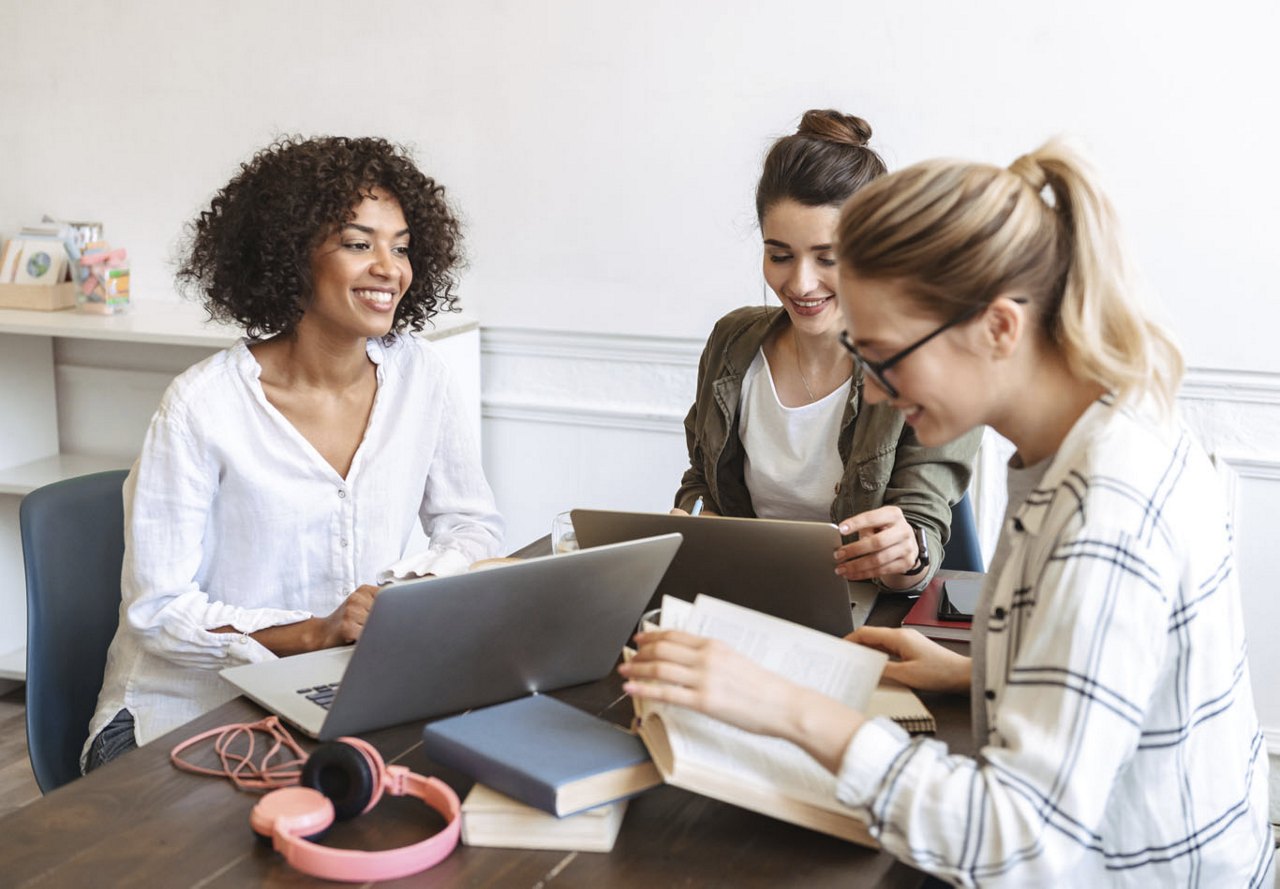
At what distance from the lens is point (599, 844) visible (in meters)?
1.06

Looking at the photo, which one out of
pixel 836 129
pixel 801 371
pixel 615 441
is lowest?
pixel 615 441

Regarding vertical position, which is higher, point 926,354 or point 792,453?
point 926,354

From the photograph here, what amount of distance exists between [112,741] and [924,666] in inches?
41.6

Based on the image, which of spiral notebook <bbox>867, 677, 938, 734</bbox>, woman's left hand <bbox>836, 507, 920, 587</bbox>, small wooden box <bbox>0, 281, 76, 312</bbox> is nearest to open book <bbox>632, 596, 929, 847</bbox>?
spiral notebook <bbox>867, 677, 938, 734</bbox>

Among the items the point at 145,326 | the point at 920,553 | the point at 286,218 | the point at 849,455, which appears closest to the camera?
the point at 920,553

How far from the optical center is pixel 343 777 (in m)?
1.09

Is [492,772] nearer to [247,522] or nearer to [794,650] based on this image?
[794,650]

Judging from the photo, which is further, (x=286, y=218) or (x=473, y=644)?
(x=286, y=218)

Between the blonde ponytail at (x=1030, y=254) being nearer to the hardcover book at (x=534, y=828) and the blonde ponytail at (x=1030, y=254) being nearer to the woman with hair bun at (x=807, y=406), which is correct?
the hardcover book at (x=534, y=828)

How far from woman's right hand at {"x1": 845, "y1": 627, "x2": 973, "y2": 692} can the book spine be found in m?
0.47

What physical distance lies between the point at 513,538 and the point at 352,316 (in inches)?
61.7

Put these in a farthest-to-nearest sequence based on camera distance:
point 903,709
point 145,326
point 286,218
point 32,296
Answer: point 32,296
point 145,326
point 286,218
point 903,709

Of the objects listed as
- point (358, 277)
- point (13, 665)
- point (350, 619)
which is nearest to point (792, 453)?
point (358, 277)

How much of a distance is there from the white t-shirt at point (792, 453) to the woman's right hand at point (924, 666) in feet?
2.09
